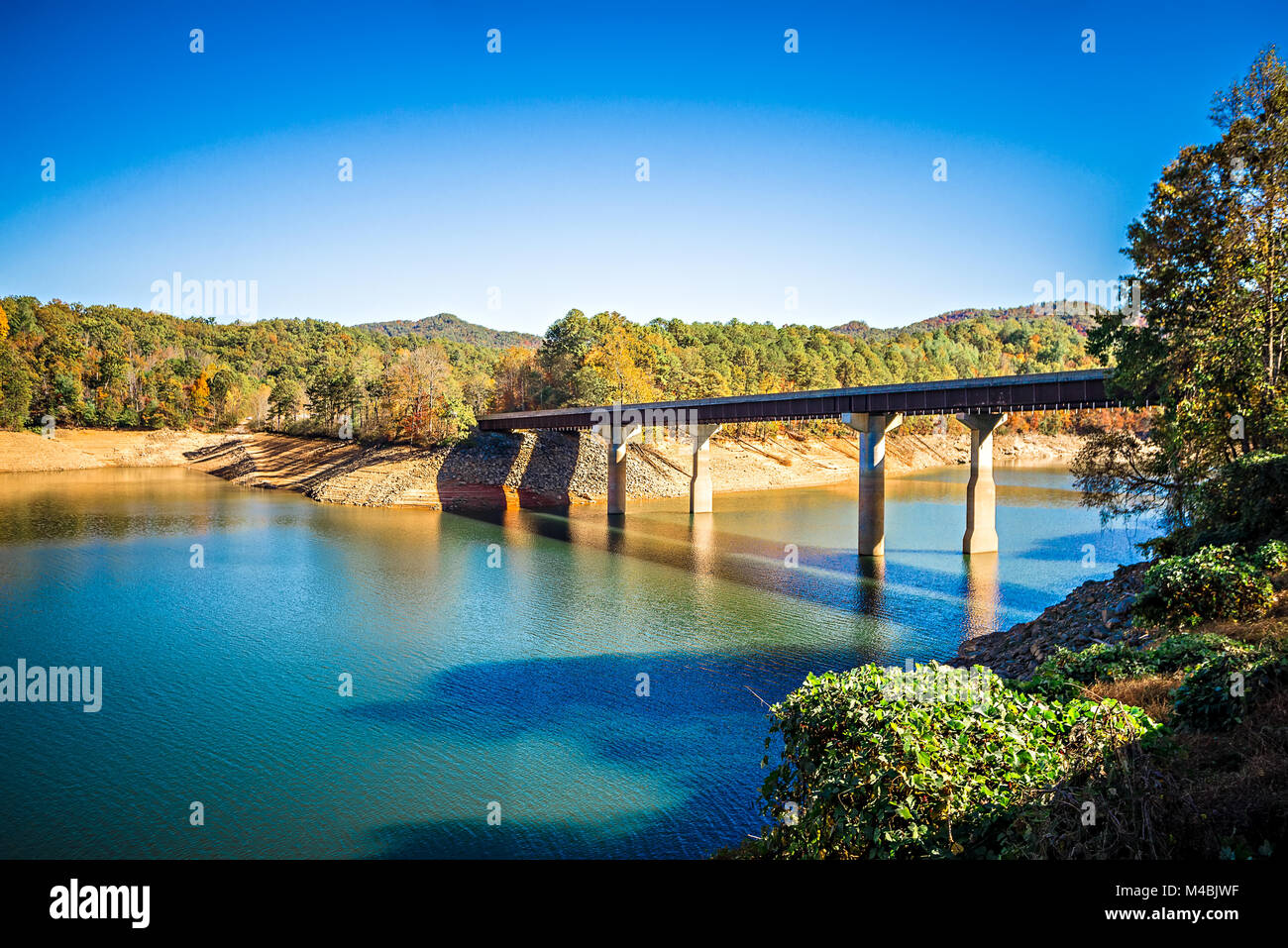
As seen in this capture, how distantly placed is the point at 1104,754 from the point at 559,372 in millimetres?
89675

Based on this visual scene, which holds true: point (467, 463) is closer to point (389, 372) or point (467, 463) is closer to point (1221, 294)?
point (389, 372)

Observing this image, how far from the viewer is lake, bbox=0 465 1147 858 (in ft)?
54.0

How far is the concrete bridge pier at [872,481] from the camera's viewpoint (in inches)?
1823

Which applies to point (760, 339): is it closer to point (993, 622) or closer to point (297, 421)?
point (297, 421)

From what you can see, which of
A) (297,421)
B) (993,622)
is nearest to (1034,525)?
(993,622)

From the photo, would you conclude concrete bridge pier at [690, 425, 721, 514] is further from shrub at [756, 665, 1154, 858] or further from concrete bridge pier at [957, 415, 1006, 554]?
shrub at [756, 665, 1154, 858]

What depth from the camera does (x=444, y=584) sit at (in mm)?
38812

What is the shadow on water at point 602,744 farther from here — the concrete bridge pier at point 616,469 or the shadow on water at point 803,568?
the concrete bridge pier at point 616,469

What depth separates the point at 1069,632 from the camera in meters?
23.3

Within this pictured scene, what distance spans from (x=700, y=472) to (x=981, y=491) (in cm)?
2628

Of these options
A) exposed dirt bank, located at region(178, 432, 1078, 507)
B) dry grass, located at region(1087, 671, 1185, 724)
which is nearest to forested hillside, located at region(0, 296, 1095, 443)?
exposed dirt bank, located at region(178, 432, 1078, 507)

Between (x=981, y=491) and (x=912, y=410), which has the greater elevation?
(x=912, y=410)

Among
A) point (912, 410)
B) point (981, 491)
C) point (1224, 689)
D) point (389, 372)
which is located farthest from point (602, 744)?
point (389, 372)

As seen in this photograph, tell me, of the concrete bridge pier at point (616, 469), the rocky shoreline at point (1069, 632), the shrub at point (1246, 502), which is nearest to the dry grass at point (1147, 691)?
the rocky shoreline at point (1069, 632)
